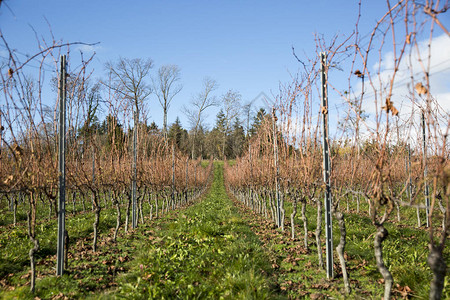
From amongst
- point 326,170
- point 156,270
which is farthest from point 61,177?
point 326,170

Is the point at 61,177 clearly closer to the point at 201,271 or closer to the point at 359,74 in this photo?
the point at 201,271

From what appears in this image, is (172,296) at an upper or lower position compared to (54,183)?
lower

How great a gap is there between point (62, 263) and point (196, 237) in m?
2.69

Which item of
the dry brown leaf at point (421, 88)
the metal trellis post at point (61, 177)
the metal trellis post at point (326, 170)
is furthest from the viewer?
the metal trellis post at point (61, 177)

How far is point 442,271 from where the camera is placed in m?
2.43

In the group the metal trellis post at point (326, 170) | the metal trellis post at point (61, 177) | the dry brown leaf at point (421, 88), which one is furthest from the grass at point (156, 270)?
the dry brown leaf at point (421, 88)

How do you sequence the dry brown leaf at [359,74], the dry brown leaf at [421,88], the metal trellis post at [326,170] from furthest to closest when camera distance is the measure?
the metal trellis post at [326,170], the dry brown leaf at [359,74], the dry brown leaf at [421,88]

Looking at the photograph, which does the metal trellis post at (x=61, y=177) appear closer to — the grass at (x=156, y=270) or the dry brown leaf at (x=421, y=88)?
the grass at (x=156, y=270)

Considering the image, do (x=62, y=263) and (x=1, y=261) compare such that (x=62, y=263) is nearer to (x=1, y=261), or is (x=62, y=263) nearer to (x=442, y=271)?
(x=1, y=261)

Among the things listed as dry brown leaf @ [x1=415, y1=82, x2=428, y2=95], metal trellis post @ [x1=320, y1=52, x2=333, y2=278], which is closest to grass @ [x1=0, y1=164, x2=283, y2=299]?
metal trellis post @ [x1=320, y1=52, x2=333, y2=278]

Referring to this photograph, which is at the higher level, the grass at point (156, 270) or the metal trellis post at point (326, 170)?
the metal trellis post at point (326, 170)

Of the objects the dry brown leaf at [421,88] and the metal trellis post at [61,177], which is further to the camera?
the metal trellis post at [61,177]

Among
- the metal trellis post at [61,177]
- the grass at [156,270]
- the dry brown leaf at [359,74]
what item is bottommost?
the grass at [156,270]

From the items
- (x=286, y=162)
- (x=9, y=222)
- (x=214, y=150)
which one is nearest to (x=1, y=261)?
(x=9, y=222)
